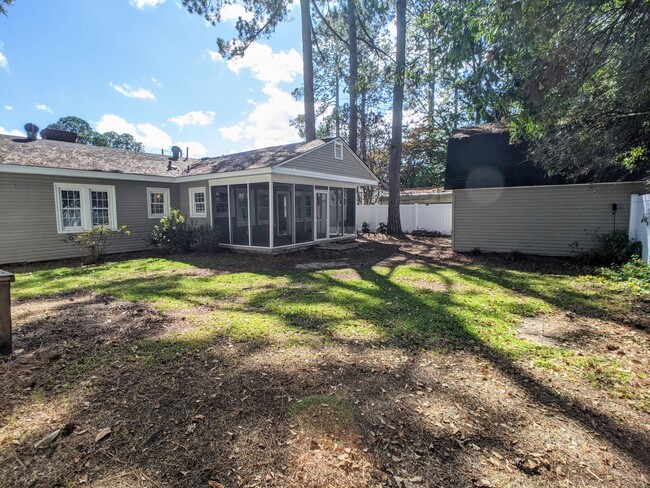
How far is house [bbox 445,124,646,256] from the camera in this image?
9.38m

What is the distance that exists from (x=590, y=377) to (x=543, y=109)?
13.5 ft

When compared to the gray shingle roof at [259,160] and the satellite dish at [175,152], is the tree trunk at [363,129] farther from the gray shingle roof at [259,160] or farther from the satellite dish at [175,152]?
the satellite dish at [175,152]

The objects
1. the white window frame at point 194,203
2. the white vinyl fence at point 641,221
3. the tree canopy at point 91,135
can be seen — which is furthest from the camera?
the tree canopy at point 91,135

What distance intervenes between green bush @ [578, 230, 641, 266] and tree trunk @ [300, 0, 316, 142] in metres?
12.5

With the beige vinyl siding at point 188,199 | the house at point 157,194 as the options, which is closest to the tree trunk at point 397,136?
the house at point 157,194

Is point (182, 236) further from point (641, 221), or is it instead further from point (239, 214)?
point (641, 221)

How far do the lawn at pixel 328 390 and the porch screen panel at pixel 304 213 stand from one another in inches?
273

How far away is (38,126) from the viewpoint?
42.1 feet

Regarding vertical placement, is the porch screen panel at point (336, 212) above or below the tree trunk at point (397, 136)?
below

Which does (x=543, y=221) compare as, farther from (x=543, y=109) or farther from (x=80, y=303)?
(x=80, y=303)

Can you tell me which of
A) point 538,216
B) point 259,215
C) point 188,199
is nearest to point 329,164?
point 259,215

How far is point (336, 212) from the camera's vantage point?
597 inches

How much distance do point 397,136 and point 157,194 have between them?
11.2 m

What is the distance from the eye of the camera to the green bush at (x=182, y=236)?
11.8 m
